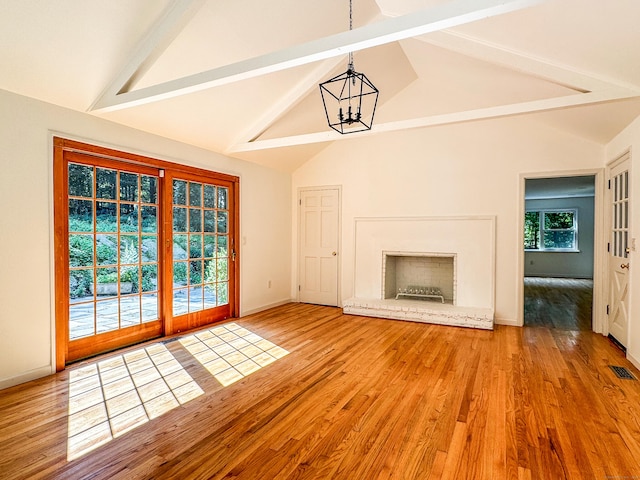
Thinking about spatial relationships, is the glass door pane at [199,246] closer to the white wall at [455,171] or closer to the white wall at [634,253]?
the white wall at [455,171]

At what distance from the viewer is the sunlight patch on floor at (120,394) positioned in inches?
86.0

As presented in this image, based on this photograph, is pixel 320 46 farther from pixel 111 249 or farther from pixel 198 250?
pixel 198 250

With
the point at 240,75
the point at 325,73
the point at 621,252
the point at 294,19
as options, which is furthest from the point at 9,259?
the point at 621,252

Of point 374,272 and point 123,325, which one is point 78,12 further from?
point 374,272

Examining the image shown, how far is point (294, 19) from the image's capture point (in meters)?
3.39

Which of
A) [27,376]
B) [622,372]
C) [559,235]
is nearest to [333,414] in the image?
[27,376]

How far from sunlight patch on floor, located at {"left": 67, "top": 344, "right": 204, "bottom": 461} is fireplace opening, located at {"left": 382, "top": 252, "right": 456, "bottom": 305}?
3629mm

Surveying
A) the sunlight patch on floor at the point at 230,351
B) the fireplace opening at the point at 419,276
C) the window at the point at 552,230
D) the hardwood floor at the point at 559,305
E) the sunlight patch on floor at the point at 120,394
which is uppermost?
the window at the point at 552,230

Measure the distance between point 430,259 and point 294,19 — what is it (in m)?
4.04

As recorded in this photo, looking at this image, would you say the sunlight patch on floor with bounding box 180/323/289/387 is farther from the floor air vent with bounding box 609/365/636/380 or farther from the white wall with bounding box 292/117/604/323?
the floor air vent with bounding box 609/365/636/380

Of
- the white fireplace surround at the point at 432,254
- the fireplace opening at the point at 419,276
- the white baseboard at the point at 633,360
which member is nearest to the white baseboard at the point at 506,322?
the white fireplace surround at the point at 432,254

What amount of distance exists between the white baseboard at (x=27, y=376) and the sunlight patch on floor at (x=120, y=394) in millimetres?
184

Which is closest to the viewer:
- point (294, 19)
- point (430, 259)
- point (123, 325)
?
point (294, 19)

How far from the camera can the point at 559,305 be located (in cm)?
629
